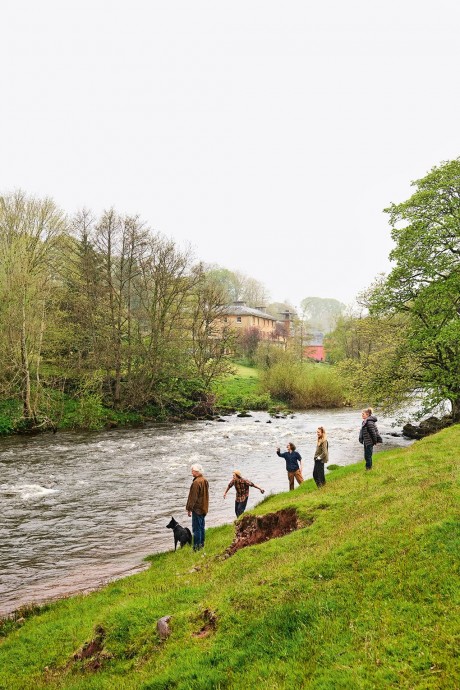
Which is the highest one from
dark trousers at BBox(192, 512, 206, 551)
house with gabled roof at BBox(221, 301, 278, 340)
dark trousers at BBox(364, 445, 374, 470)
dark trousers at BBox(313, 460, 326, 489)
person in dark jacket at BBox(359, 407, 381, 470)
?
house with gabled roof at BBox(221, 301, 278, 340)

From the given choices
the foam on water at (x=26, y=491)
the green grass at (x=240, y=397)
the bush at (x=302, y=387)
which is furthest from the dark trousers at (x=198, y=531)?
the bush at (x=302, y=387)

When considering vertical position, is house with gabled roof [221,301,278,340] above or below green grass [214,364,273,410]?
above

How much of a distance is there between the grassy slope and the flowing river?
3194 millimetres

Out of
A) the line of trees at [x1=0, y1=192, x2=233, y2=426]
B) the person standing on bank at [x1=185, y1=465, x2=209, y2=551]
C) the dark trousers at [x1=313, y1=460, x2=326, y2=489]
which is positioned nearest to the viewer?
the person standing on bank at [x1=185, y1=465, x2=209, y2=551]

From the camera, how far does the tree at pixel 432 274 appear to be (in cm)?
2850

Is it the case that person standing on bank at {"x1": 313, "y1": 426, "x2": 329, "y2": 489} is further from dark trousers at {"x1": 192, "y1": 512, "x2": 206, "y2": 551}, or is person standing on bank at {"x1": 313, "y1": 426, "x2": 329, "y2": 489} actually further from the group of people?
dark trousers at {"x1": 192, "y1": 512, "x2": 206, "y2": 551}

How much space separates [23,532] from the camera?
17109 mm

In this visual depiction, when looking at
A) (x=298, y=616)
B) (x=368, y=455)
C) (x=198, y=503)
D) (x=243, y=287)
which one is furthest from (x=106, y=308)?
(x=243, y=287)

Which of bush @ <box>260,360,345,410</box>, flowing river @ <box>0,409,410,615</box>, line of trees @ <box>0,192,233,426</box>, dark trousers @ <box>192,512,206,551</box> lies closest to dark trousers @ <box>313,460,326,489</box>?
flowing river @ <box>0,409,410,615</box>

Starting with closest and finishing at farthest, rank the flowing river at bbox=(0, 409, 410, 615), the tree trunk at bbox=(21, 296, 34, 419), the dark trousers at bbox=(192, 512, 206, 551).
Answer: the dark trousers at bbox=(192, 512, 206, 551), the flowing river at bbox=(0, 409, 410, 615), the tree trunk at bbox=(21, 296, 34, 419)

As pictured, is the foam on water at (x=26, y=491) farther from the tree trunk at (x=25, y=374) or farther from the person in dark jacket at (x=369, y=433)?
the tree trunk at (x=25, y=374)

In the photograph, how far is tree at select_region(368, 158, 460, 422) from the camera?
2850 cm

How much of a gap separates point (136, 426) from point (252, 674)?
37.8 m

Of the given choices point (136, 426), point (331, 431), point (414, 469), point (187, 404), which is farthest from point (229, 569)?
point (187, 404)
